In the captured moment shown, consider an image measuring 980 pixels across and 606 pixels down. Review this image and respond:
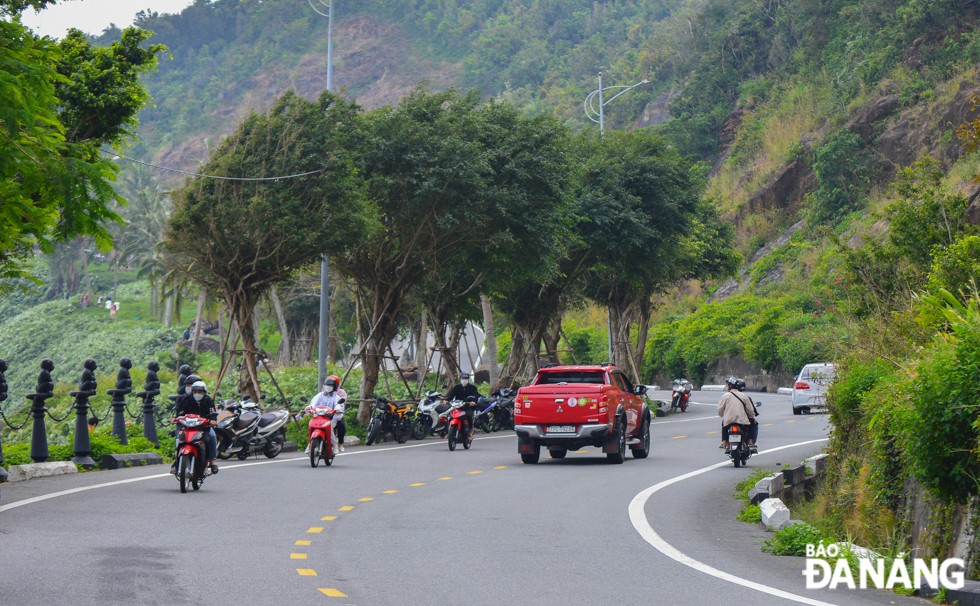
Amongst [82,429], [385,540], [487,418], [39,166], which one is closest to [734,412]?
[385,540]

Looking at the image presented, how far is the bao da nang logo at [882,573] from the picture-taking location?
25.4 feet

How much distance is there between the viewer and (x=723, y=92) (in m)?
82.1

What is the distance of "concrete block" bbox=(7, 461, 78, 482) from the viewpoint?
589 inches

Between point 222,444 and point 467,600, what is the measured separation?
12.0m

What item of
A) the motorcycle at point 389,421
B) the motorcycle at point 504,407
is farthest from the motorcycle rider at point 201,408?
the motorcycle at point 504,407

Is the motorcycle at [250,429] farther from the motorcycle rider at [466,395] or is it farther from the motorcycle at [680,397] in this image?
the motorcycle at [680,397]

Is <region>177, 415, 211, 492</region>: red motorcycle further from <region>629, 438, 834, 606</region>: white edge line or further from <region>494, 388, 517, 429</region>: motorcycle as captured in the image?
<region>494, 388, 517, 429</region>: motorcycle

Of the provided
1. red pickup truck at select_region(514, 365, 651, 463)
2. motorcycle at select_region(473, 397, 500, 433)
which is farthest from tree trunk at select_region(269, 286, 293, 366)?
red pickup truck at select_region(514, 365, 651, 463)

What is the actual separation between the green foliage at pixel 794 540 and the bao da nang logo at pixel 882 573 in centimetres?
41

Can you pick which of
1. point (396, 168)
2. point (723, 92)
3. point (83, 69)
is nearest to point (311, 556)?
point (83, 69)

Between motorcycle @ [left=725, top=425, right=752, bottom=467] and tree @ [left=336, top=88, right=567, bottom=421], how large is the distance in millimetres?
10330

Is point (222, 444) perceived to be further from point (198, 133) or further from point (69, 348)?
point (198, 133)

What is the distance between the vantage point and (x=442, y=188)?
2580 centimetres

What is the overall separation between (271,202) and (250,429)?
6.54 metres
